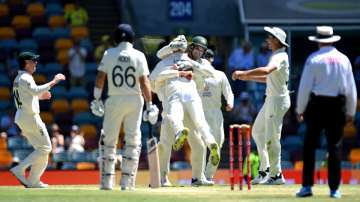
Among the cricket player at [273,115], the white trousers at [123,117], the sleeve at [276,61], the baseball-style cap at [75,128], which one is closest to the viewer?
the white trousers at [123,117]

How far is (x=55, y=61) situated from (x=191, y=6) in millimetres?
3915

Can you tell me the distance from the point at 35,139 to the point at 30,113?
1.51 feet

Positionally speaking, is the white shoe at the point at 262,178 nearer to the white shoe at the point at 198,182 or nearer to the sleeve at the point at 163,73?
the white shoe at the point at 198,182

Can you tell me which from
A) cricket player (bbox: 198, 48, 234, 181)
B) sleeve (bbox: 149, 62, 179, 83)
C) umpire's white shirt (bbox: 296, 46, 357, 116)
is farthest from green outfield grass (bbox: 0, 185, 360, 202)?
cricket player (bbox: 198, 48, 234, 181)

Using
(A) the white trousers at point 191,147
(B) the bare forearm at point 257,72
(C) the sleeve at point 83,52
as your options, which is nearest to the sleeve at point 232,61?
(C) the sleeve at point 83,52

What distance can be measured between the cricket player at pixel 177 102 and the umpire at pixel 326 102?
3.45 meters

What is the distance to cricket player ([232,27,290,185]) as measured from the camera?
20.5 m

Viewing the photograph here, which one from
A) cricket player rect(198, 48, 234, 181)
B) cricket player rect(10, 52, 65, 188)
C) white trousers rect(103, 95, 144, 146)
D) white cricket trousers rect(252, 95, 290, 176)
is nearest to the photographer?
white trousers rect(103, 95, 144, 146)

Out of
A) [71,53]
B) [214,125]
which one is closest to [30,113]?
[214,125]

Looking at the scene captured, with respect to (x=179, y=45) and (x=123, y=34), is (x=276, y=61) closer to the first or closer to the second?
(x=179, y=45)

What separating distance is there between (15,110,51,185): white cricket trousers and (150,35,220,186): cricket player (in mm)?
1768

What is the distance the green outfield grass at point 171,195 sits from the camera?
54.7 ft

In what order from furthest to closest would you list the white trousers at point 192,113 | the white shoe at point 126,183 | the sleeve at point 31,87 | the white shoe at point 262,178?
1. the white shoe at point 262,178
2. the white trousers at point 192,113
3. the sleeve at point 31,87
4. the white shoe at point 126,183

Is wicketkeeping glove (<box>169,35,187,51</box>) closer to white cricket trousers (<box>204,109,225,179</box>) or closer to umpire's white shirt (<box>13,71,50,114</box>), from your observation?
white cricket trousers (<box>204,109,225,179</box>)
